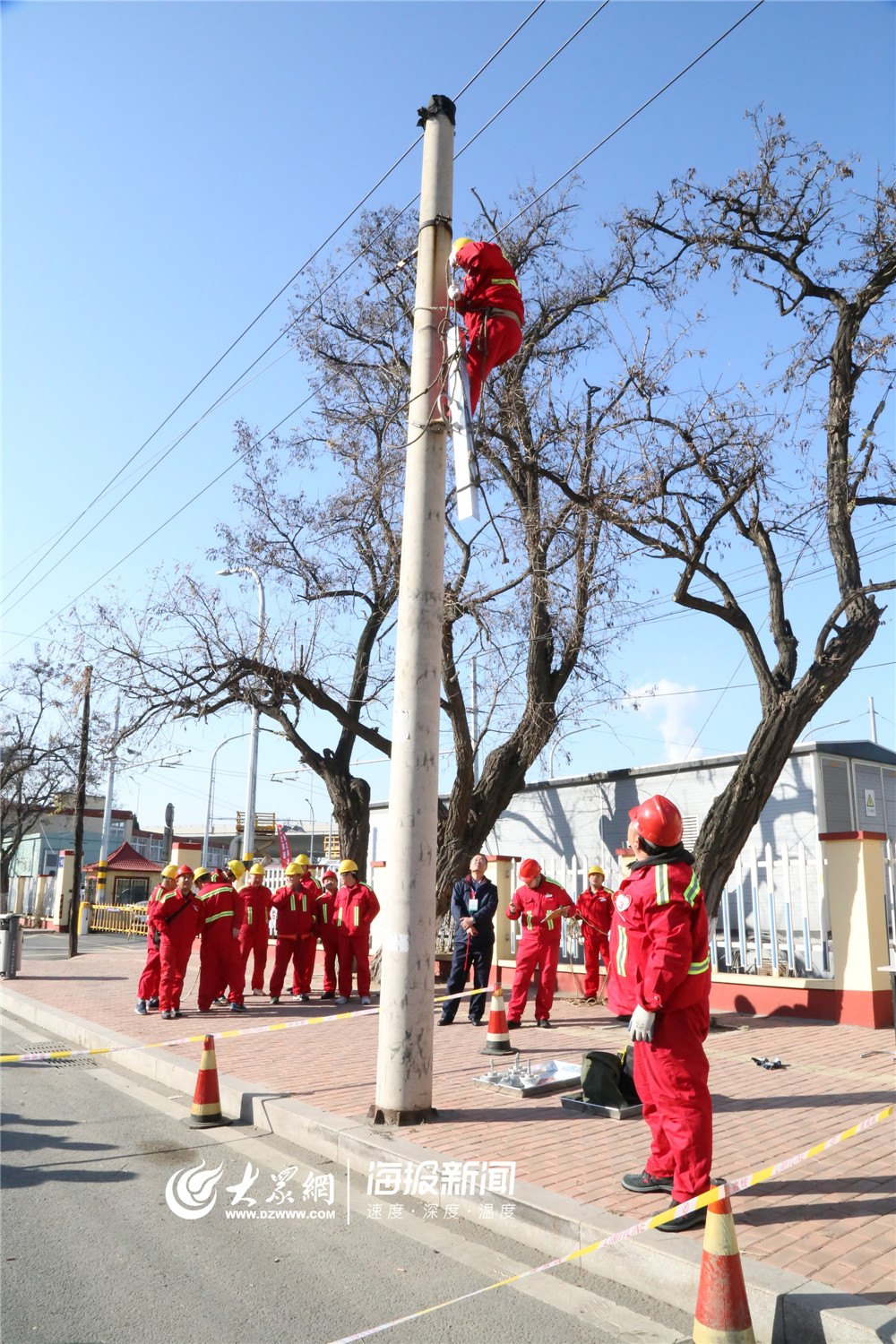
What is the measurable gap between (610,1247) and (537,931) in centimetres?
648

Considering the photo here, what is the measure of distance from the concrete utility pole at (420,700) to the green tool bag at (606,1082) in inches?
46.7

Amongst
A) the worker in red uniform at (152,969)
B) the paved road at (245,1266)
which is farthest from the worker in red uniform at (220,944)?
the paved road at (245,1266)

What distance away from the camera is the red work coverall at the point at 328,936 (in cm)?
1357

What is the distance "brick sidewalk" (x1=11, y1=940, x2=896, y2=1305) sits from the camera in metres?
4.40

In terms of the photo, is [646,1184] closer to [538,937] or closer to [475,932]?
[538,937]

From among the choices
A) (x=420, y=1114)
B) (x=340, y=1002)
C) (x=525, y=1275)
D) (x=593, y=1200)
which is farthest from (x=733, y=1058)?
(x=340, y=1002)

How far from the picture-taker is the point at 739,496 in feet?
37.3

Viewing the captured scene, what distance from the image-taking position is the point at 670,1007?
184 inches

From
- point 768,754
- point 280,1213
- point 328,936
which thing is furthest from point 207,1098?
point 768,754

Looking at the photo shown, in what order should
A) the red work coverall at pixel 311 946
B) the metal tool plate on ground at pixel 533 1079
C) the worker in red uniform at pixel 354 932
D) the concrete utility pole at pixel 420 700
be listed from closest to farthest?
the concrete utility pole at pixel 420 700 < the metal tool plate on ground at pixel 533 1079 < the worker in red uniform at pixel 354 932 < the red work coverall at pixel 311 946

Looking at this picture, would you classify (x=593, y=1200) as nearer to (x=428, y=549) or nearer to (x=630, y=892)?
(x=630, y=892)

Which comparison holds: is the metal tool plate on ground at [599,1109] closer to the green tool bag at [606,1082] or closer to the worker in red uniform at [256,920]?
the green tool bag at [606,1082]

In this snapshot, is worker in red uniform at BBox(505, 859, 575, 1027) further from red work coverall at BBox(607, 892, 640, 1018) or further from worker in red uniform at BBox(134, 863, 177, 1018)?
A: red work coverall at BBox(607, 892, 640, 1018)

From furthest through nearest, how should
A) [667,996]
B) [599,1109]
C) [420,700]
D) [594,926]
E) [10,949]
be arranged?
1. [10,949]
2. [594,926]
3. [420,700]
4. [599,1109]
5. [667,996]
